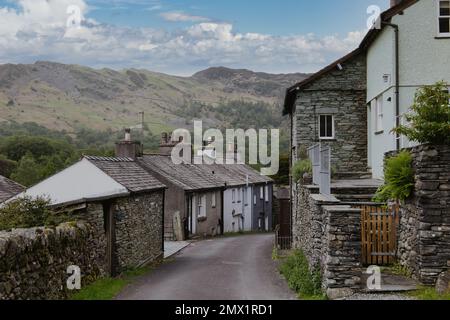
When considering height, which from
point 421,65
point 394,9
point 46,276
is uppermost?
point 394,9

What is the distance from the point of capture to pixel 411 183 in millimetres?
13664

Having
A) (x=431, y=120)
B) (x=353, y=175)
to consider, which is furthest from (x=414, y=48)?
(x=431, y=120)

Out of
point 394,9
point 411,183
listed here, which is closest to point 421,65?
point 394,9

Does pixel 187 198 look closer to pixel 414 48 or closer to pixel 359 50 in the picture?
pixel 359 50

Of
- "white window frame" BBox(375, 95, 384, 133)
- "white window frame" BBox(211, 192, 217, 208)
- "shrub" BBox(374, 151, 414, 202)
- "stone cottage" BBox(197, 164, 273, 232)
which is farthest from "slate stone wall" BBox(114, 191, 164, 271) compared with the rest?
"stone cottage" BBox(197, 164, 273, 232)

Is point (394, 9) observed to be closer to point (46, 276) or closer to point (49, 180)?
point (49, 180)

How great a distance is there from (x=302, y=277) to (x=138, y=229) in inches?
299

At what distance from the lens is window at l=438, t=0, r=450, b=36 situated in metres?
20.5

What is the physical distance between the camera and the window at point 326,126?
26562 mm

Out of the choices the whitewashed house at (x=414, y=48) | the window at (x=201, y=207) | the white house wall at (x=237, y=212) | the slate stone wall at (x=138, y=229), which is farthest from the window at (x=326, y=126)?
the white house wall at (x=237, y=212)

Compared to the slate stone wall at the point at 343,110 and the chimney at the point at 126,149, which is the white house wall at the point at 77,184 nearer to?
the chimney at the point at 126,149

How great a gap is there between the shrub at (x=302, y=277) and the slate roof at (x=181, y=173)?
15240mm

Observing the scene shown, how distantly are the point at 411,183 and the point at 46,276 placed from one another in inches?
320
